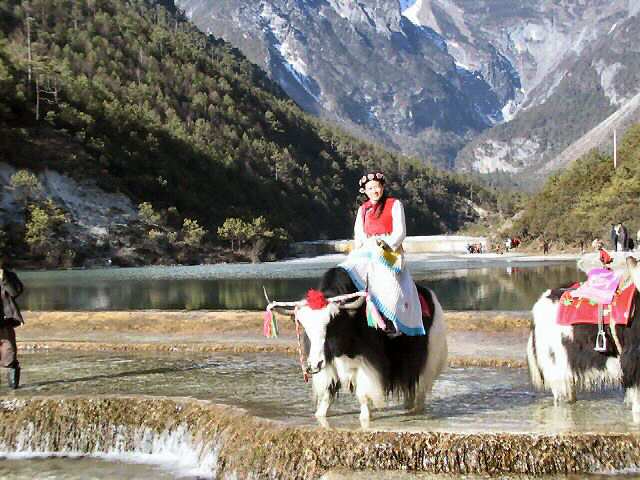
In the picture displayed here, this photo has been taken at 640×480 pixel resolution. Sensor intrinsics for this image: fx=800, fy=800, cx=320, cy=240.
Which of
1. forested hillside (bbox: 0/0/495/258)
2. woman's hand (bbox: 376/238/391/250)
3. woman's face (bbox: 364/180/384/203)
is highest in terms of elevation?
forested hillside (bbox: 0/0/495/258)

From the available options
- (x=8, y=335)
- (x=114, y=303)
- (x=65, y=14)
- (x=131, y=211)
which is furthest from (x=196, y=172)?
(x=8, y=335)

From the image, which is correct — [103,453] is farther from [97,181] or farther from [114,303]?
[97,181]

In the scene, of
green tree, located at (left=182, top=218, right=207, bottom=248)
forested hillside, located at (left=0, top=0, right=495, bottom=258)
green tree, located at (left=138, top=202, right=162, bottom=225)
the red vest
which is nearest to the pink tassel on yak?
the red vest

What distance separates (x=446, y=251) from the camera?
133 m

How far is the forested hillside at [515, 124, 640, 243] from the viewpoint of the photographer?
254 ft

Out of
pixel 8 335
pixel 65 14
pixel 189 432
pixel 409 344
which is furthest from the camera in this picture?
pixel 65 14

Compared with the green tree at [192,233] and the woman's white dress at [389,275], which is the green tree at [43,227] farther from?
the woman's white dress at [389,275]

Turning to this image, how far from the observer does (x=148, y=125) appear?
128125 millimetres

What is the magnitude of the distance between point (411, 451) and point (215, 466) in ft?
8.50

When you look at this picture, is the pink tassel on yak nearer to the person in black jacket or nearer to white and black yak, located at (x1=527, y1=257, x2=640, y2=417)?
white and black yak, located at (x1=527, y1=257, x2=640, y2=417)

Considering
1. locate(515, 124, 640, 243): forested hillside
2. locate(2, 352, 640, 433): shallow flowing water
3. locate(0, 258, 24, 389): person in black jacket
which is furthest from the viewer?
locate(515, 124, 640, 243): forested hillside

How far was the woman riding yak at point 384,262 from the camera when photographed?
8.87 meters

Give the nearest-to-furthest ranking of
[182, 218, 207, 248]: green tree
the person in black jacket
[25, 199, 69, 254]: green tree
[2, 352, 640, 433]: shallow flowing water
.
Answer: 1. [2, 352, 640, 433]: shallow flowing water
2. the person in black jacket
3. [25, 199, 69, 254]: green tree
4. [182, 218, 207, 248]: green tree

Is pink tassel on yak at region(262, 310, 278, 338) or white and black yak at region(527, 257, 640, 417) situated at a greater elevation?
pink tassel on yak at region(262, 310, 278, 338)
